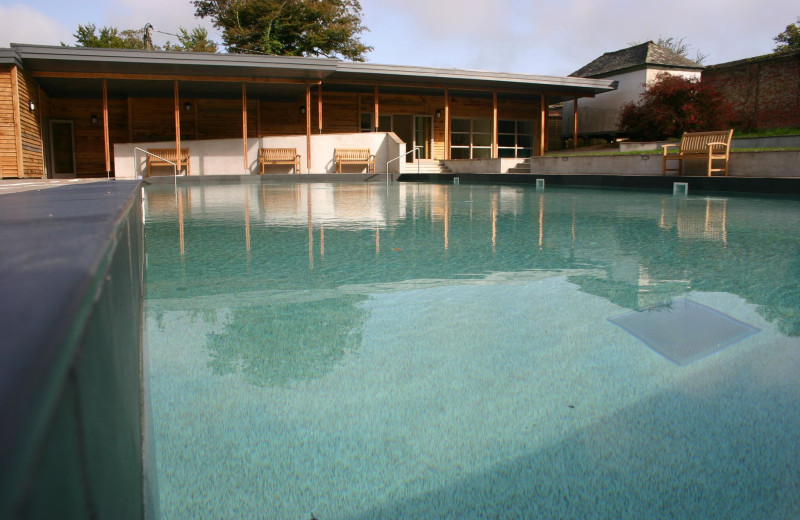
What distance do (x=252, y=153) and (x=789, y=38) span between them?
3077 cm

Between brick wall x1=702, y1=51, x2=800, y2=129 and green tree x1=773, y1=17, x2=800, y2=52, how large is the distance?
39.9 ft

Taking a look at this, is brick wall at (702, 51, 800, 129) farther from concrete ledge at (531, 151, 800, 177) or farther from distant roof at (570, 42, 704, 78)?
concrete ledge at (531, 151, 800, 177)

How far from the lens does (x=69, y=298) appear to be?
0.42 meters

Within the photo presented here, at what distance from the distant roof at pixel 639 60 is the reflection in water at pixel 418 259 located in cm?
1664

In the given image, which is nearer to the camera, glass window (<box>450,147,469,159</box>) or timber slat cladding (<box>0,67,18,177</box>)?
timber slat cladding (<box>0,67,18,177</box>)

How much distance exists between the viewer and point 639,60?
2158 centimetres

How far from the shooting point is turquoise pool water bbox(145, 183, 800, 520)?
1252 millimetres

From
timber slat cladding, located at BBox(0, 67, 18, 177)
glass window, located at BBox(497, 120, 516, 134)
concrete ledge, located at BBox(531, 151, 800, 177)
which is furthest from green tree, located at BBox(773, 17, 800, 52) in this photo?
timber slat cladding, located at BBox(0, 67, 18, 177)

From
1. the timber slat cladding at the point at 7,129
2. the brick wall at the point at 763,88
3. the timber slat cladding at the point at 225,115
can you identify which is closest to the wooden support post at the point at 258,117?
the timber slat cladding at the point at 225,115

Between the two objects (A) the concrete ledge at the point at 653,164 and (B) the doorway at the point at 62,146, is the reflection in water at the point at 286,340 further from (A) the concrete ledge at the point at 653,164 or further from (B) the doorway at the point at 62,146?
(B) the doorway at the point at 62,146

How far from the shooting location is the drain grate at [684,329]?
205 cm

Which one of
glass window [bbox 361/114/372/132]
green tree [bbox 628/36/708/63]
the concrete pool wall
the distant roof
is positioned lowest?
the concrete pool wall

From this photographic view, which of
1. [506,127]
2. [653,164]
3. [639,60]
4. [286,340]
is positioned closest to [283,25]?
[506,127]

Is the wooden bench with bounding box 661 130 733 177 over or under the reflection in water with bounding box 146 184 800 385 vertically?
over
